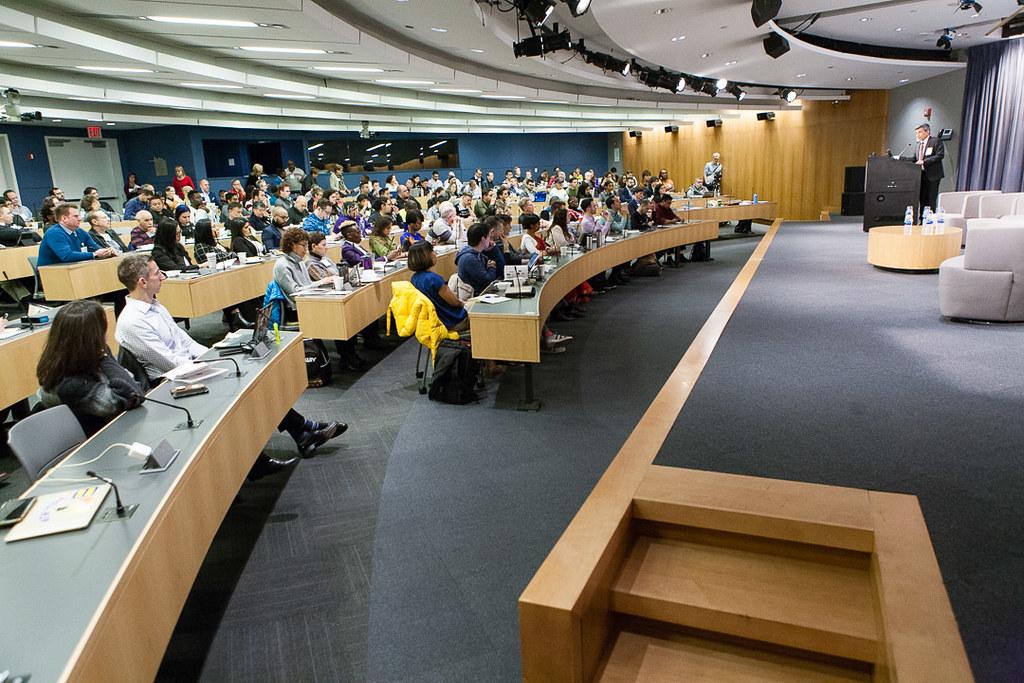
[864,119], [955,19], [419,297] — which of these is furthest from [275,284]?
[864,119]

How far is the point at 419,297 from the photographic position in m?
4.84

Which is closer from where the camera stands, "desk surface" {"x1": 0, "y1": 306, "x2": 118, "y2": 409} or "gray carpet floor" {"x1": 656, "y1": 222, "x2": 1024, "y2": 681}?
"gray carpet floor" {"x1": 656, "y1": 222, "x2": 1024, "y2": 681}

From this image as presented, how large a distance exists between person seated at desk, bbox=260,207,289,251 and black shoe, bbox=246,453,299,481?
15.4ft

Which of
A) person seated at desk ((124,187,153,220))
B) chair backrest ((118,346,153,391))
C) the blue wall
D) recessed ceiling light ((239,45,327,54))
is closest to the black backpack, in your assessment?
chair backrest ((118,346,153,391))

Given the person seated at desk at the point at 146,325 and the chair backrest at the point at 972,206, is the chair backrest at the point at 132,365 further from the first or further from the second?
the chair backrest at the point at 972,206

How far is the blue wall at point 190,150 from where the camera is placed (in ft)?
43.5

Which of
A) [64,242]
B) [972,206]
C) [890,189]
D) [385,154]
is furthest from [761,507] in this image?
[385,154]

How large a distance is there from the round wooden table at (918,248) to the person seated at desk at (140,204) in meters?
9.08

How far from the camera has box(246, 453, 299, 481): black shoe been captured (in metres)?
3.73

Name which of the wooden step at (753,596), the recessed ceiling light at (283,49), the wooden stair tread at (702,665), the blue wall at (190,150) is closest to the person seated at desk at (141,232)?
the recessed ceiling light at (283,49)

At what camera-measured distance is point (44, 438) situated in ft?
8.38

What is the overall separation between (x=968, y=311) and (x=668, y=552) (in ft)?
14.6

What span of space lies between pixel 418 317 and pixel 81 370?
2.33 m

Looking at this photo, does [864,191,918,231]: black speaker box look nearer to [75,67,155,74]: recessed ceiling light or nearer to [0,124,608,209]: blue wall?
[75,67,155,74]: recessed ceiling light
